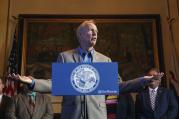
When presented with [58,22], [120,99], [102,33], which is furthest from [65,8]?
[120,99]

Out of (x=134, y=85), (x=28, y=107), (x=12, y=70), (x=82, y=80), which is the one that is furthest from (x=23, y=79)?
(x=12, y=70)

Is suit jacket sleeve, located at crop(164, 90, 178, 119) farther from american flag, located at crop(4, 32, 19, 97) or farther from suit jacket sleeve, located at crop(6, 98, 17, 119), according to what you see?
american flag, located at crop(4, 32, 19, 97)

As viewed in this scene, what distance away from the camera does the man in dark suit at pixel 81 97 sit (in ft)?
9.27

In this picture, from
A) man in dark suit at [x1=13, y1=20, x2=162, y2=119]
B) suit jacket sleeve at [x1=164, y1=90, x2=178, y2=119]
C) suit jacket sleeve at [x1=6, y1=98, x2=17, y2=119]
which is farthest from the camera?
suit jacket sleeve at [x1=6, y1=98, x2=17, y2=119]

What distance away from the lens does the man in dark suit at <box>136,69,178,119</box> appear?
6094 millimetres

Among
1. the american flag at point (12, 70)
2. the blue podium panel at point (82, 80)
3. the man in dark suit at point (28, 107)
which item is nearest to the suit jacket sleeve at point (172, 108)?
the man in dark suit at point (28, 107)

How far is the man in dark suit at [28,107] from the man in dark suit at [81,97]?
3566mm

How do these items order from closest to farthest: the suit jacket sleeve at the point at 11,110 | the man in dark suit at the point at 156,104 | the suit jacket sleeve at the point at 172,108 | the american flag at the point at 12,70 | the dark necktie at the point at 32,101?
the man in dark suit at the point at 156,104
the suit jacket sleeve at the point at 172,108
the suit jacket sleeve at the point at 11,110
the dark necktie at the point at 32,101
the american flag at the point at 12,70

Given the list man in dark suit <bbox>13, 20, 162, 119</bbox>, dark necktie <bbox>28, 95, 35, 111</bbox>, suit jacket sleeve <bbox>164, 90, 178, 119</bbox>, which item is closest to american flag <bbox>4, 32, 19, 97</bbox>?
dark necktie <bbox>28, 95, 35, 111</bbox>

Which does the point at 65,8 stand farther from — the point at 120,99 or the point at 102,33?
the point at 120,99

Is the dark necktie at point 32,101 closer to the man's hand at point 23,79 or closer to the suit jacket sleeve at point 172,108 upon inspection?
the suit jacket sleeve at point 172,108

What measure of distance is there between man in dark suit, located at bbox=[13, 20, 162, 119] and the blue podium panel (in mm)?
167

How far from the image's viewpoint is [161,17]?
8.99m

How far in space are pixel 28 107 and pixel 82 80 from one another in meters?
3.92
